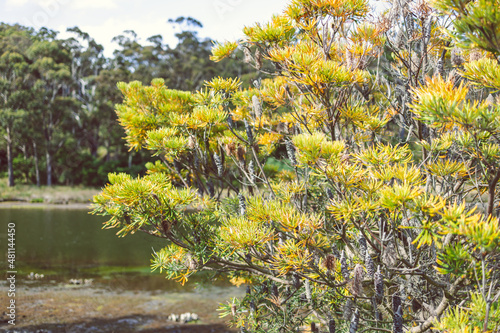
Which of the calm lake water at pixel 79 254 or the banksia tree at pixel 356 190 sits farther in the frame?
the calm lake water at pixel 79 254

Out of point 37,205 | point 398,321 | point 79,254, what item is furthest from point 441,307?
point 37,205

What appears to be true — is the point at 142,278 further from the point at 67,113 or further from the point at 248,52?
the point at 67,113

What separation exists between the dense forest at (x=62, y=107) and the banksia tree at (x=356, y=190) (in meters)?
23.2

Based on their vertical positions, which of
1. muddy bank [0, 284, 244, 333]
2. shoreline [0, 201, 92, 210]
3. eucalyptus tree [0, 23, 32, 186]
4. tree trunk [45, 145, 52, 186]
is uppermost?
eucalyptus tree [0, 23, 32, 186]

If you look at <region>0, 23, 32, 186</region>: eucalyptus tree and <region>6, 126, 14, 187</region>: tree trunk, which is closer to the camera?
<region>0, 23, 32, 186</region>: eucalyptus tree

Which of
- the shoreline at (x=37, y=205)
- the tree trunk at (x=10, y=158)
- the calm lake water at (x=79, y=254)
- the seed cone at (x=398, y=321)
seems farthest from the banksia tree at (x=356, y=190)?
the tree trunk at (x=10, y=158)

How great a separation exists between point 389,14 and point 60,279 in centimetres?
910

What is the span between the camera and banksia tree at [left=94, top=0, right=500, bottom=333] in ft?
5.01

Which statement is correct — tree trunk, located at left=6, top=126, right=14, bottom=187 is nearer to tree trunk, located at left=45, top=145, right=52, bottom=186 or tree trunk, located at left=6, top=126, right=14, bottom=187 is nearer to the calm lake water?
tree trunk, located at left=45, top=145, right=52, bottom=186

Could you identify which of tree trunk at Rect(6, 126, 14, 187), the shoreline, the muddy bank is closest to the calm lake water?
the muddy bank

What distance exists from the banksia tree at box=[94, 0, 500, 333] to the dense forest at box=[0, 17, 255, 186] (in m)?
23.2

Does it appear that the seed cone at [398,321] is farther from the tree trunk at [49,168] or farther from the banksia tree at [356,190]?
the tree trunk at [49,168]

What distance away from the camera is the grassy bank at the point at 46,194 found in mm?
25652

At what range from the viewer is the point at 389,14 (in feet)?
8.39
